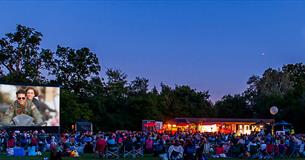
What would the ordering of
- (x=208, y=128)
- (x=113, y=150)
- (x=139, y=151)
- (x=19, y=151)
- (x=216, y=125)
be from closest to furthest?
(x=113, y=150) < (x=139, y=151) < (x=19, y=151) < (x=216, y=125) < (x=208, y=128)

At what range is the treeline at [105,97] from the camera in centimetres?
6178

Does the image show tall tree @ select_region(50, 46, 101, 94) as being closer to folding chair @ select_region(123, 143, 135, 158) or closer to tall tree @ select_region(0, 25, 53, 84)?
tall tree @ select_region(0, 25, 53, 84)

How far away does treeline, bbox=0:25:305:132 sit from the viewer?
61.8 meters

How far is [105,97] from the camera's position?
67.1 m

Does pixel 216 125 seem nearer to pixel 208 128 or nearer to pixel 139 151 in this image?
pixel 208 128

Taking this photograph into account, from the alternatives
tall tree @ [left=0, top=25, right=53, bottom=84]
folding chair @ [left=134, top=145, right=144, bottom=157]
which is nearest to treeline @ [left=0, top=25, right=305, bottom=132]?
tall tree @ [left=0, top=25, right=53, bottom=84]

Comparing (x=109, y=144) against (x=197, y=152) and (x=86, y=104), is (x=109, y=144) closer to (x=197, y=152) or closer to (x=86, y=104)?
(x=197, y=152)

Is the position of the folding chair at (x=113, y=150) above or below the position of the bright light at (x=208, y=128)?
below

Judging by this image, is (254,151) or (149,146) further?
(149,146)

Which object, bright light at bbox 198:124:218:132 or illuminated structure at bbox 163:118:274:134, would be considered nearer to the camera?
illuminated structure at bbox 163:118:274:134

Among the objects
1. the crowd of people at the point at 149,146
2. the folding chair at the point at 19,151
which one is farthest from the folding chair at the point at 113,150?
the folding chair at the point at 19,151

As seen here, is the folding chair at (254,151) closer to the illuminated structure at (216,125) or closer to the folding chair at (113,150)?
the folding chair at (113,150)

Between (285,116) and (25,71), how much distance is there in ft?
97.7

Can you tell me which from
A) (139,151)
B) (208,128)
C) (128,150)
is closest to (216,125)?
(208,128)
